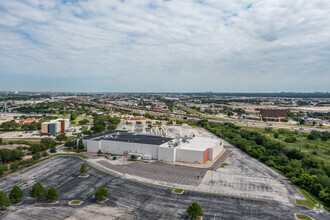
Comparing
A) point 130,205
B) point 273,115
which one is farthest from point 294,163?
point 273,115

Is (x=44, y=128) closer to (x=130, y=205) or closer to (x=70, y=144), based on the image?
(x=70, y=144)

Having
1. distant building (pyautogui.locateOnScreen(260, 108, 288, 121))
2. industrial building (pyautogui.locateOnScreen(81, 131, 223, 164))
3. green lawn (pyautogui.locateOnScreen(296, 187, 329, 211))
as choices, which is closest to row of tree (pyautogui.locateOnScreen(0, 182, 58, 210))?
industrial building (pyautogui.locateOnScreen(81, 131, 223, 164))

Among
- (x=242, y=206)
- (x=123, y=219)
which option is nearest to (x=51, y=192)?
(x=123, y=219)

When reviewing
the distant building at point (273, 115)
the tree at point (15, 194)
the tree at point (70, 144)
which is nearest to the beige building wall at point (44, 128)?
the tree at point (70, 144)

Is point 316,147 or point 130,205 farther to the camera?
point 316,147

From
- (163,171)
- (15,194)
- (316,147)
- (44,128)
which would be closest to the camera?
(15,194)

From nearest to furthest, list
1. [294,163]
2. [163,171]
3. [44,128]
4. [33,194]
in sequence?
[33,194] → [163,171] → [294,163] → [44,128]

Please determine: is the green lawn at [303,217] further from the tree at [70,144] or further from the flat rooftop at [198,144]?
the tree at [70,144]
